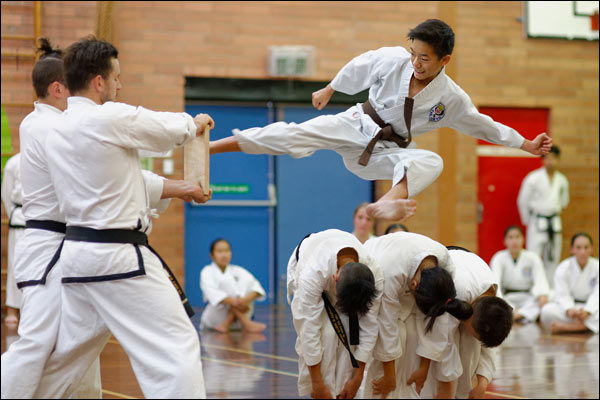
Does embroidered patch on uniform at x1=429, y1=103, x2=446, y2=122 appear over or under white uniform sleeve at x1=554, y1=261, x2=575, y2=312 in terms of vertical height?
over

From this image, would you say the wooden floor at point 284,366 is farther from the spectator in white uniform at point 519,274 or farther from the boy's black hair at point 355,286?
the boy's black hair at point 355,286

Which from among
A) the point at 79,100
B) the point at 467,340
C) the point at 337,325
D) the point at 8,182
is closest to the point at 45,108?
the point at 79,100

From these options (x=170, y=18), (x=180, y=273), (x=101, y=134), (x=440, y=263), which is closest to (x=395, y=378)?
(x=440, y=263)

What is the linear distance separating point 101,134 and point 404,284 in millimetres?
1589

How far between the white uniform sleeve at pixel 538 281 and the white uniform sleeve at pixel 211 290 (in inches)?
129

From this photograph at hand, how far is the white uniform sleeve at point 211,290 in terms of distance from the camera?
25.5ft

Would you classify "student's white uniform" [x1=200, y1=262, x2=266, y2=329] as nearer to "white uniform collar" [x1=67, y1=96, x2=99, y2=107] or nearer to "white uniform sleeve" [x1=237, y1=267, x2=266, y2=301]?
"white uniform sleeve" [x1=237, y1=267, x2=266, y2=301]

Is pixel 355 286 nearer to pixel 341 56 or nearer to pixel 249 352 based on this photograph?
pixel 249 352

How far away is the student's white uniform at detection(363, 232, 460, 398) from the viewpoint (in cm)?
376

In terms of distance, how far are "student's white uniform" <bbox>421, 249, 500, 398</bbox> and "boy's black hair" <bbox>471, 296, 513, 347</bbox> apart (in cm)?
19

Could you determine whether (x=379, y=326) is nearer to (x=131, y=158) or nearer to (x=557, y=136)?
(x=131, y=158)

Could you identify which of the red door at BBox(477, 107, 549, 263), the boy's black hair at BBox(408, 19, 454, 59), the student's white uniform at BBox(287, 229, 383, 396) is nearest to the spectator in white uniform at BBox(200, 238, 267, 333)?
the red door at BBox(477, 107, 549, 263)

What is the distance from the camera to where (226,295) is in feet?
25.6

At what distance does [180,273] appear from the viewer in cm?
913
